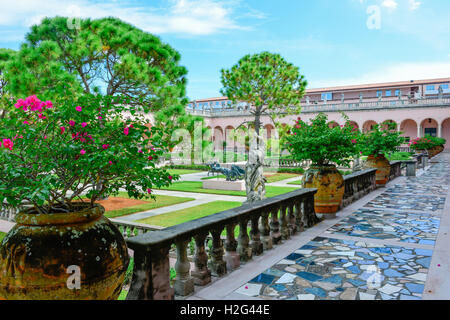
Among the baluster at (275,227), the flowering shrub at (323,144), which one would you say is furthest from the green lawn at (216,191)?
the baluster at (275,227)

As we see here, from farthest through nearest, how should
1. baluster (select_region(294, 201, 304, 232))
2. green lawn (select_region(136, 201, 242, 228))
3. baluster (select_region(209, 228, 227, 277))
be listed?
green lawn (select_region(136, 201, 242, 228)) < baluster (select_region(294, 201, 304, 232)) < baluster (select_region(209, 228, 227, 277))

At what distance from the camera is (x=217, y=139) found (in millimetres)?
53875

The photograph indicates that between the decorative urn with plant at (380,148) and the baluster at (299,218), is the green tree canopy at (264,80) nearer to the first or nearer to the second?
the decorative urn with plant at (380,148)

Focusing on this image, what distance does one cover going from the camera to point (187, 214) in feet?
35.5

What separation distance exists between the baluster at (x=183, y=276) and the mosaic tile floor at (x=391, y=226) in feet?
10.7

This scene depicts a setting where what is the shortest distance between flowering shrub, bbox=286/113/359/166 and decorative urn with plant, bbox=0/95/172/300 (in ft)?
13.9

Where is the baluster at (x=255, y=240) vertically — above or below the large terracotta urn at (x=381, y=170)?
below

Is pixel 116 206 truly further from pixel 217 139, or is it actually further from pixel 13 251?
pixel 217 139

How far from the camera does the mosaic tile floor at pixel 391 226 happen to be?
18.0ft

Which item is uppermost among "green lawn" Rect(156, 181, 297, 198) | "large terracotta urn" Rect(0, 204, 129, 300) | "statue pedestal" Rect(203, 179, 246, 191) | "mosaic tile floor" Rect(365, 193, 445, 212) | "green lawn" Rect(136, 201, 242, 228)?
"large terracotta urn" Rect(0, 204, 129, 300)

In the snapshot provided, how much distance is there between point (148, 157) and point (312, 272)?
90.1 inches

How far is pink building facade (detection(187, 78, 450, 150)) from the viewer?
37.0 metres

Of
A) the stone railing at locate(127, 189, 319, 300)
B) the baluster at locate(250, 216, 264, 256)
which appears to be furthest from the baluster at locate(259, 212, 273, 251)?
the baluster at locate(250, 216, 264, 256)

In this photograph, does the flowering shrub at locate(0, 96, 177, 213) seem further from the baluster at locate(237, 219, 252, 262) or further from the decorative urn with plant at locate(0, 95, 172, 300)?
the baluster at locate(237, 219, 252, 262)
